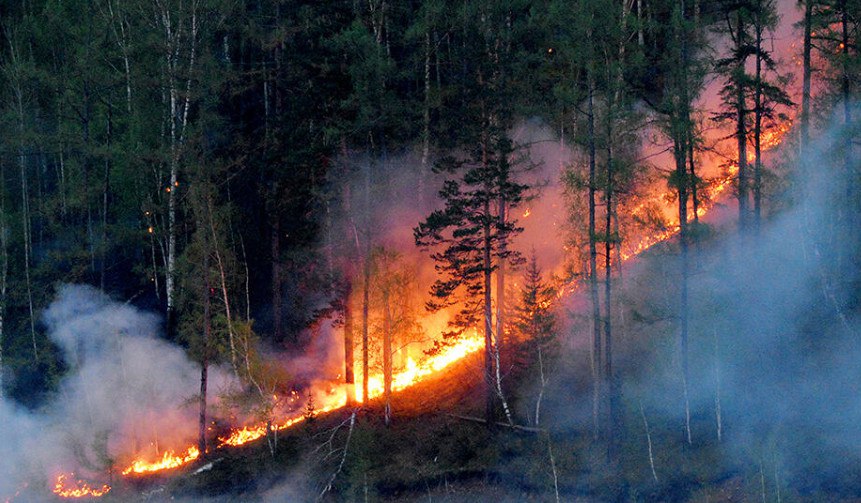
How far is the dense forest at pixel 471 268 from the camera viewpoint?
74.8 feet

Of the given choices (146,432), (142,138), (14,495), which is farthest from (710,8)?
(14,495)

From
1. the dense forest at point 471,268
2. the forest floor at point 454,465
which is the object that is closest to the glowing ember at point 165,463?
the dense forest at point 471,268

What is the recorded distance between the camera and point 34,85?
110ft

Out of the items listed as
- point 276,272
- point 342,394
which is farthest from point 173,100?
point 342,394

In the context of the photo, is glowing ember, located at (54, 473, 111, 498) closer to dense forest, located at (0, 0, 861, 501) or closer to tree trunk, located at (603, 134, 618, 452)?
dense forest, located at (0, 0, 861, 501)

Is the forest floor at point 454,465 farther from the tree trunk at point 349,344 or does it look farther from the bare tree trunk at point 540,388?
the tree trunk at point 349,344

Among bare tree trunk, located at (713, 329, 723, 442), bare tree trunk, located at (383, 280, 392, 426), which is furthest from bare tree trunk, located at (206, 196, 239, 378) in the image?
bare tree trunk, located at (713, 329, 723, 442)

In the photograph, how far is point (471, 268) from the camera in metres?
25.9

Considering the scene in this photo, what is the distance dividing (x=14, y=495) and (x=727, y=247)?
27027 millimetres

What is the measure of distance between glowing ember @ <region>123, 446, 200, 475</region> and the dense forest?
0.13 meters

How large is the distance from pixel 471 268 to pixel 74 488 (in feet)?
53.8

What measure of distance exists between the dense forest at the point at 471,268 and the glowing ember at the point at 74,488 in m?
0.31

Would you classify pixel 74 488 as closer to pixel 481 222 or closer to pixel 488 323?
pixel 488 323

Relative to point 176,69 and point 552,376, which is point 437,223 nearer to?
point 552,376
